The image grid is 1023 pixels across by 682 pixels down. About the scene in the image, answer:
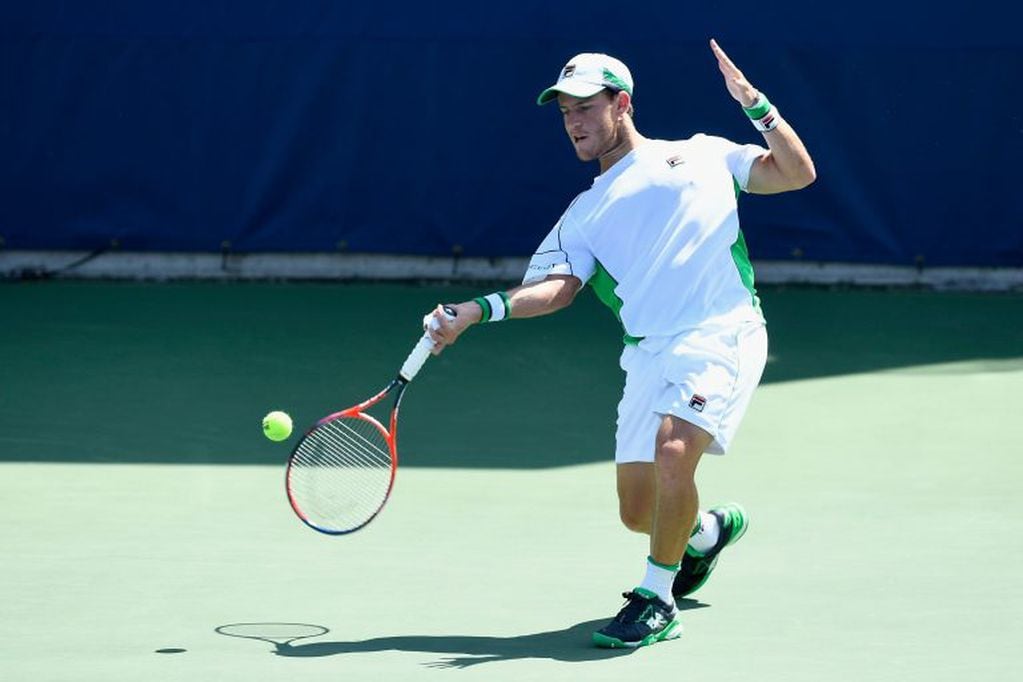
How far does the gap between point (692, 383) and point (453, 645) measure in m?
1.00

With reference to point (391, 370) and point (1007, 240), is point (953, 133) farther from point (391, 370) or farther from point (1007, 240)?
point (391, 370)

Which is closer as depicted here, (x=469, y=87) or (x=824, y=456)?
(x=824, y=456)

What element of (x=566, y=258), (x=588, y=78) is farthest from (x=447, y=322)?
(x=588, y=78)

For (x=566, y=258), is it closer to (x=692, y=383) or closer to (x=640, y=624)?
(x=692, y=383)

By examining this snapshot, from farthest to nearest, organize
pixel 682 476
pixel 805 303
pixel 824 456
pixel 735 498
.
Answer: pixel 805 303
pixel 824 456
pixel 735 498
pixel 682 476

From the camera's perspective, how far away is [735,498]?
25.9 feet

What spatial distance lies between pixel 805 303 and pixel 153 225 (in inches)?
152

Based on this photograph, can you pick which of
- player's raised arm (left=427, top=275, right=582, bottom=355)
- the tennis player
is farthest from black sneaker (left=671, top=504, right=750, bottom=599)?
player's raised arm (left=427, top=275, right=582, bottom=355)

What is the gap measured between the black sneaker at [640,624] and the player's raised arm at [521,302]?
2.80 ft

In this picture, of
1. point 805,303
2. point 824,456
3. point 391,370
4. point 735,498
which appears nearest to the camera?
point 735,498

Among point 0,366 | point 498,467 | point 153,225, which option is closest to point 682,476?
point 498,467

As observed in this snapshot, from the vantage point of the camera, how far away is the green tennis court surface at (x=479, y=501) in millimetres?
5891

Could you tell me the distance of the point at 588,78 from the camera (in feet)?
20.0

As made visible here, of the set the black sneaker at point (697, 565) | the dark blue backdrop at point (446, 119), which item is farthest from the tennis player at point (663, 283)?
the dark blue backdrop at point (446, 119)
